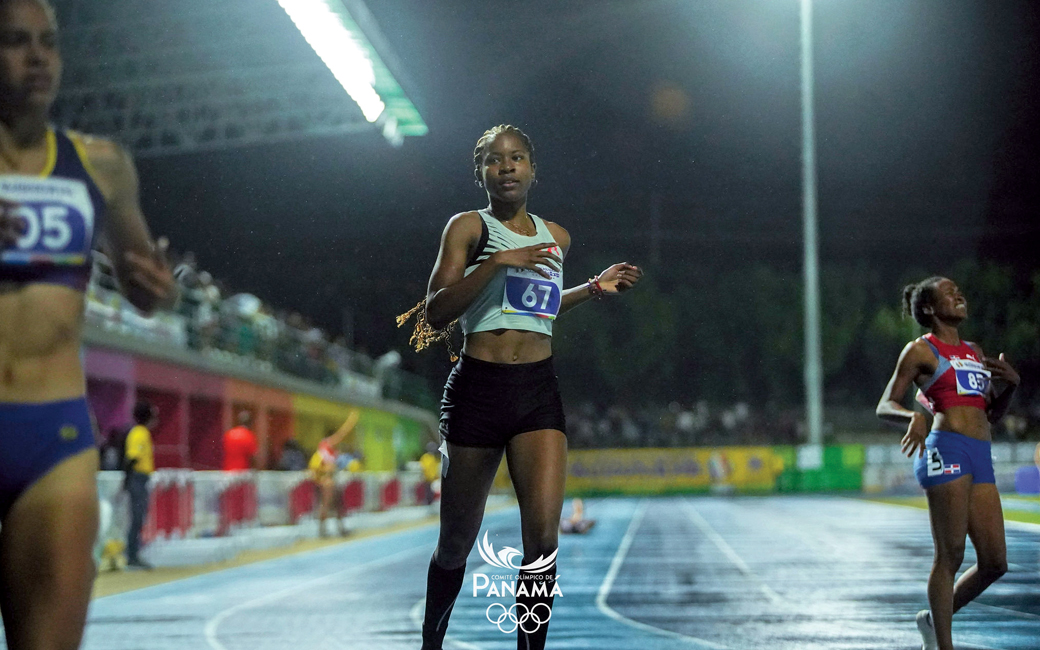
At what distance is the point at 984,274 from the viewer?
984 inches

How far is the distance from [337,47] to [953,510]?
14.3 metres

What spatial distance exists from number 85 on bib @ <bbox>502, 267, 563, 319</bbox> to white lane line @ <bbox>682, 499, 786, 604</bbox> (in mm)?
4977

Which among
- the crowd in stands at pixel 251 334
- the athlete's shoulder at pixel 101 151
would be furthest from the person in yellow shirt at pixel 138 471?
the athlete's shoulder at pixel 101 151

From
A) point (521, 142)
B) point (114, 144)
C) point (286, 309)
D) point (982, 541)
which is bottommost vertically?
point (982, 541)

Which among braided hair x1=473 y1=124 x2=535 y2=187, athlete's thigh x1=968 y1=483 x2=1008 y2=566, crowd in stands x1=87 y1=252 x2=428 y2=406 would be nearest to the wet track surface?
athlete's thigh x1=968 y1=483 x2=1008 y2=566

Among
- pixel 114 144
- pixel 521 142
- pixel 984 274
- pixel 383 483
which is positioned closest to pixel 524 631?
pixel 521 142

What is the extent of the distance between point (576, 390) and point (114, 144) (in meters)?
33.2

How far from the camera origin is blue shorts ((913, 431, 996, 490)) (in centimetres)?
548

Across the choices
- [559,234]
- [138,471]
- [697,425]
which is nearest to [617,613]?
[559,234]

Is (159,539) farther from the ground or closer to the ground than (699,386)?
closer to the ground

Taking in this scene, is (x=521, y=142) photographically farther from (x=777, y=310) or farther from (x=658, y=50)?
(x=777, y=310)

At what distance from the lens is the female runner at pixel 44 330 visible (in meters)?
2.69

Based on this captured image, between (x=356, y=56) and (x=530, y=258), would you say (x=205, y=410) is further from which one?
(x=530, y=258)

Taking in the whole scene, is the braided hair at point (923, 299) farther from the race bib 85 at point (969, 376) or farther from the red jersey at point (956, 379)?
the race bib 85 at point (969, 376)
